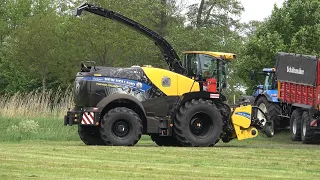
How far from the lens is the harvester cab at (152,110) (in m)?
24.6

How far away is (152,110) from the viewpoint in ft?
83.0

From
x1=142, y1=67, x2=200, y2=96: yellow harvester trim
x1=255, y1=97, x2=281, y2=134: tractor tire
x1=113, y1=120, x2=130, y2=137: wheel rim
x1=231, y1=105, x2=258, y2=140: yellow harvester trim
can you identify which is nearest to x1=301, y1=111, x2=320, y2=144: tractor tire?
x1=255, y1=97, x2=281, y2=134: tractor tire

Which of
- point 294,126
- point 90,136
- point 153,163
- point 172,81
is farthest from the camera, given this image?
point 294,126

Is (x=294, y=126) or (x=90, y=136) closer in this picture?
(x=90, y=136)

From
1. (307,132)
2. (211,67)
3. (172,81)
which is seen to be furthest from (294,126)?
(172,81)

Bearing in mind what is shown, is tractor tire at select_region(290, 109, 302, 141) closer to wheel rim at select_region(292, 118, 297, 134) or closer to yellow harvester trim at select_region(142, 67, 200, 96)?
wheel rim at select_region(292, 118, 297, 134)

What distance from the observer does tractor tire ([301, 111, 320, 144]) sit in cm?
2911

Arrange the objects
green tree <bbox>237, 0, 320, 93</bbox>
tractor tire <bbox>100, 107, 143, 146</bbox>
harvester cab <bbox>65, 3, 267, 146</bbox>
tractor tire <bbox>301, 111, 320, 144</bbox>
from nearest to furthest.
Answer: tractor tire <bbox>100, 107, 143, 146</bbox> < harvester cab <bbox>65, 3, 267, 146</bbox> < tractor tire <bbox>301, 111, 320, 144</bbox> < green tree <bbox>237, 0, 320, 93</bbox>

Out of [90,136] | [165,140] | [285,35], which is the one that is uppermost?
[285,35]

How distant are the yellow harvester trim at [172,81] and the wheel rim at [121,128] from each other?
155 cm

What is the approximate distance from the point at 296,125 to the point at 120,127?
871cm

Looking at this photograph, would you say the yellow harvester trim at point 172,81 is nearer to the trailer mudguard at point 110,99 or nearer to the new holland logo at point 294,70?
the trailer mudguard at point 110,99

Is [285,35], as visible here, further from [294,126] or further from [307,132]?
[307,132]

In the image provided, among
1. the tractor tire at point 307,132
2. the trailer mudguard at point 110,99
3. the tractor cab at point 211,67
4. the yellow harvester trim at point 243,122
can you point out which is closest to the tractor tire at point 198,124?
the yellow harvester trim at point 243,122
